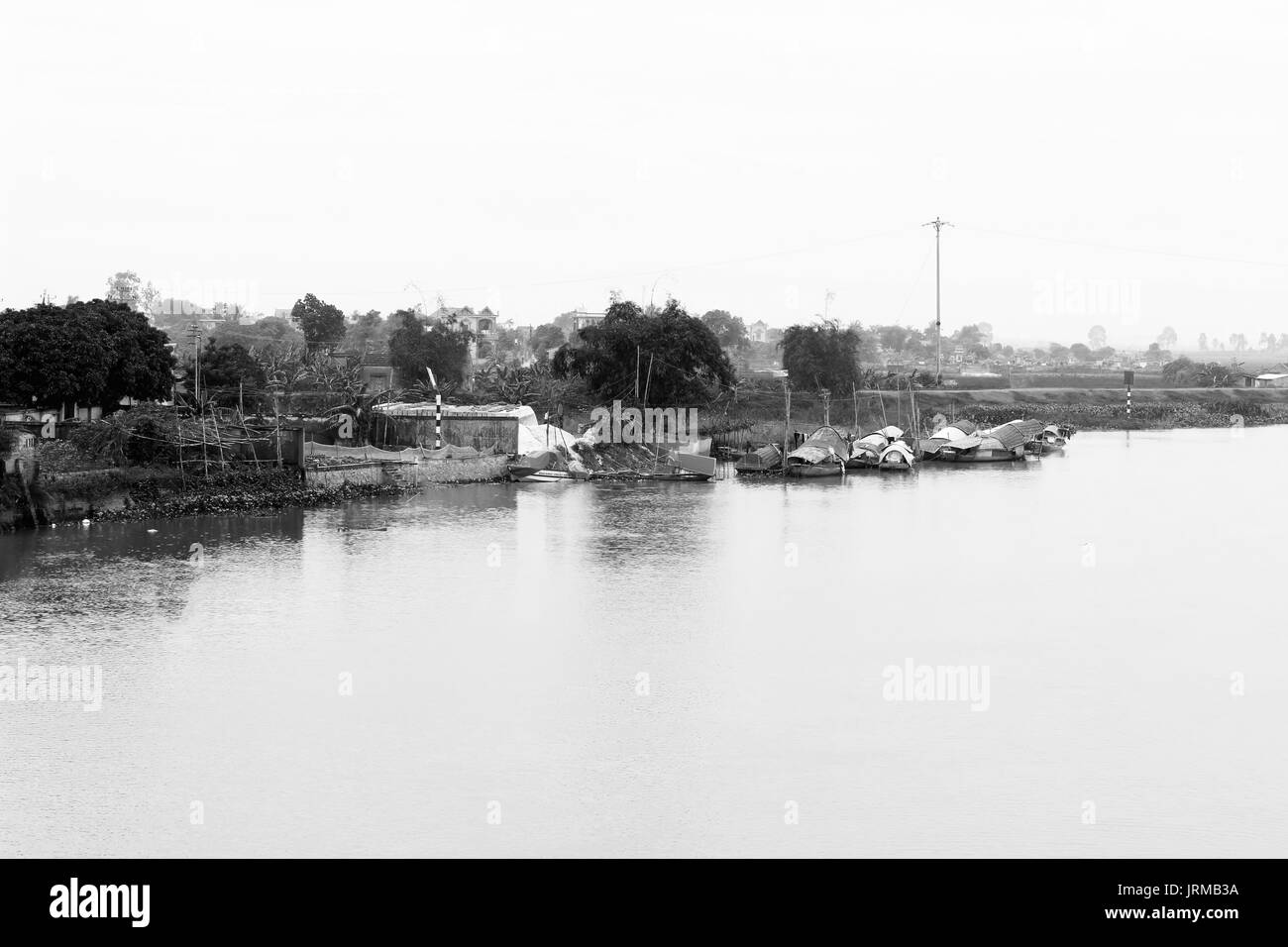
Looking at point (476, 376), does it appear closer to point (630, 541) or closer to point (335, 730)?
point (630, 541)

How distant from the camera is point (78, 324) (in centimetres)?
1991

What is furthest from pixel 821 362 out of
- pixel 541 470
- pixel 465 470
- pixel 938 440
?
pixel 465 470

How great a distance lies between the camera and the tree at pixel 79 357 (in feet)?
63.8

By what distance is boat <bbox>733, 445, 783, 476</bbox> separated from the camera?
27.4m

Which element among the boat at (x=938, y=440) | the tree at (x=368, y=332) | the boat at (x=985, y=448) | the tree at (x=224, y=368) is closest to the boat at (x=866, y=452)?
the boat at (x=938, y=440)

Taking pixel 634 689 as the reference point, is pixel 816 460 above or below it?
above

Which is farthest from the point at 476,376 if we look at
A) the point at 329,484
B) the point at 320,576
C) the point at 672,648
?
the point at 672,648

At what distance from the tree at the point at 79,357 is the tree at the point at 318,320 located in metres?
23.6

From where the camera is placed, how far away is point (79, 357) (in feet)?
64.4

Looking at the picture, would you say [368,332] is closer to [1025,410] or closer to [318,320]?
[318,320]

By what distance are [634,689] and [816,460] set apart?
1731 cm
